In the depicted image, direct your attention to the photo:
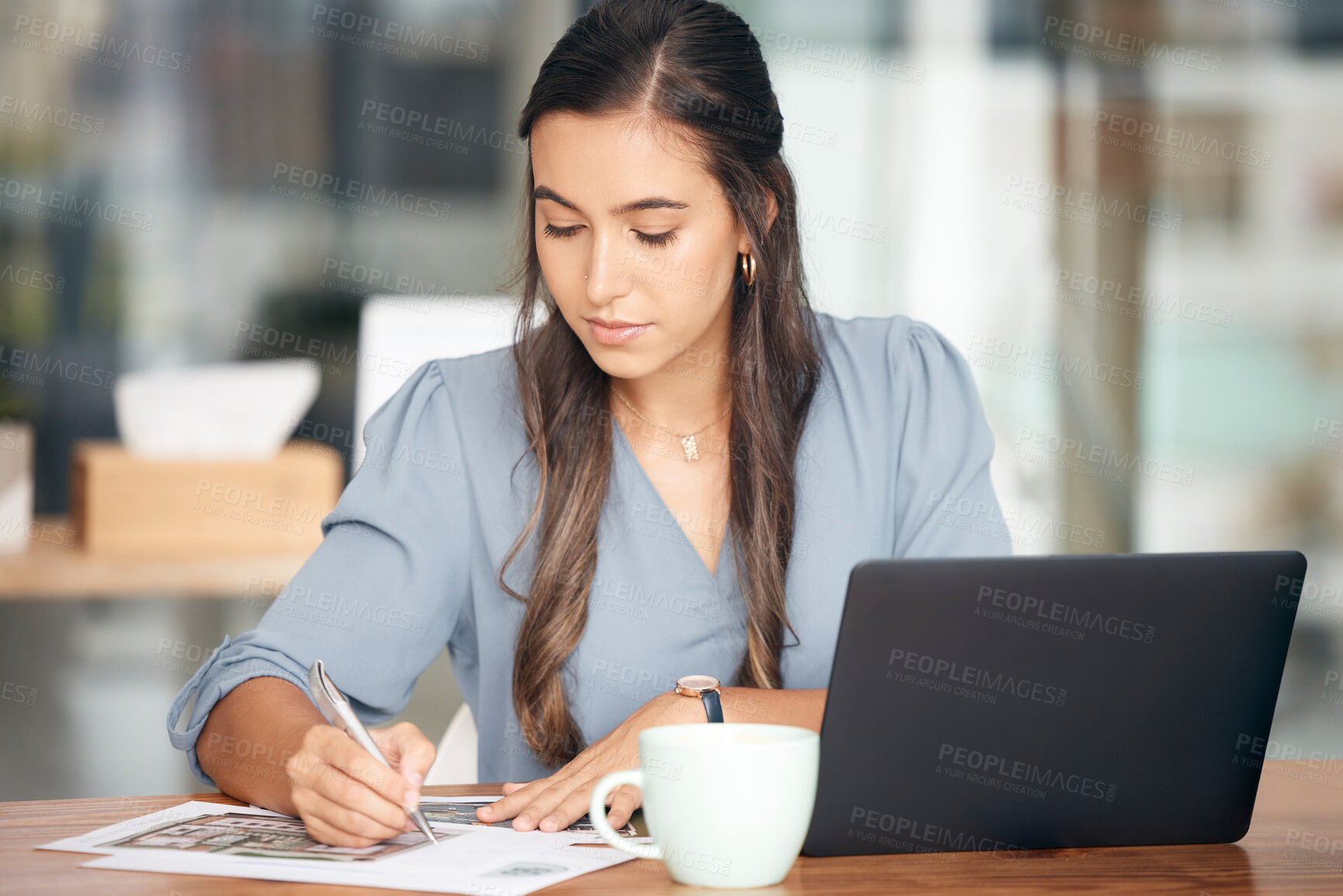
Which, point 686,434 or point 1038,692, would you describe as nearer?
point 1038,692

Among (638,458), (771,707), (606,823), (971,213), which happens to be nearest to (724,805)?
(606,823)

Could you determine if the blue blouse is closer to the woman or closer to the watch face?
the woman

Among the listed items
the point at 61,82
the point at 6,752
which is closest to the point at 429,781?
the point at 6,752

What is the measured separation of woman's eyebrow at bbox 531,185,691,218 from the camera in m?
1.12

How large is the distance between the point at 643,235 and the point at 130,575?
146 cm

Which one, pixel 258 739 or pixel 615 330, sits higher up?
pixel 615 330

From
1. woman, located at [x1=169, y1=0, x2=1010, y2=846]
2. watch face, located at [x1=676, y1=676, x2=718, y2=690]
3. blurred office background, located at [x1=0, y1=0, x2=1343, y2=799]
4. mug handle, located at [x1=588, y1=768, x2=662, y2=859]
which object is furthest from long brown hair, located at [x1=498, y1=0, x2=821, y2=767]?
blurred office background, located at [x1=0, y1=0, x2=1343, y2=799]

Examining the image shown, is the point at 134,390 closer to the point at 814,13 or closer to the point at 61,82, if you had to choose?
the point at 61,82

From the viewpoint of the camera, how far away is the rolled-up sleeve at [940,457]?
4.07 feet

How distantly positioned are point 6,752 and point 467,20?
8.47 ft

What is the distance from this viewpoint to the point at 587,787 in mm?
853

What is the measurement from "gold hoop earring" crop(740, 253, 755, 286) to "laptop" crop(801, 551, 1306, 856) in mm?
627

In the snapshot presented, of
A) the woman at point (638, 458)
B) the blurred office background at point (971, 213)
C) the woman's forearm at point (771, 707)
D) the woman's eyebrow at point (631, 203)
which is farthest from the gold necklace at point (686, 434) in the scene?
the blurred office background at point (971, 213)

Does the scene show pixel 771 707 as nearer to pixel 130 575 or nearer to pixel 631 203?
pixel 631 203
